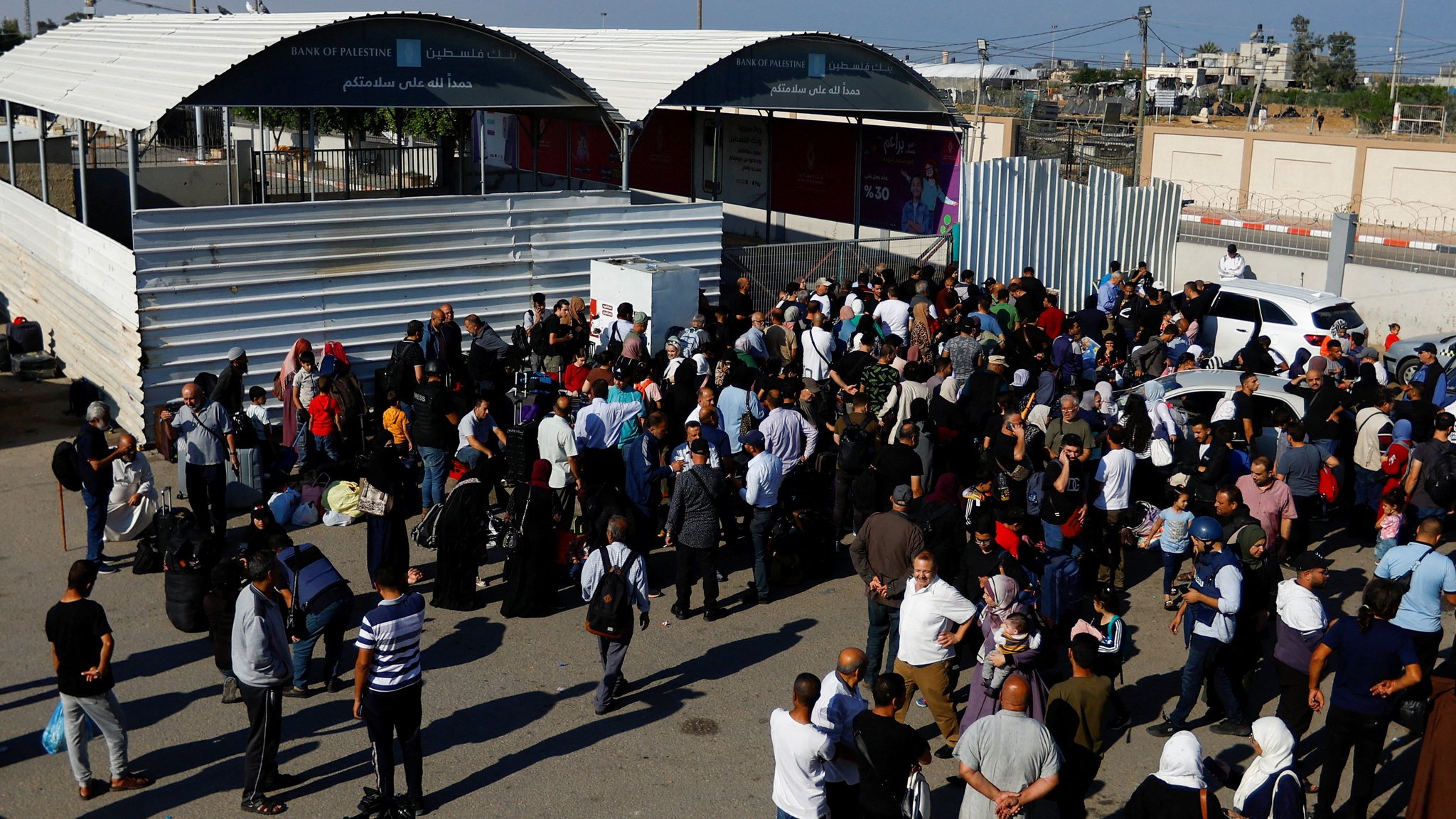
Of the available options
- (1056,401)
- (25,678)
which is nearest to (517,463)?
(25,678)

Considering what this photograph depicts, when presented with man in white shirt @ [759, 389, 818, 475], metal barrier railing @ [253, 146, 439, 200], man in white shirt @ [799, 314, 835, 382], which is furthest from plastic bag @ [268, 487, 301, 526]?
metal barrier railing @ [253, 146, 439, 200]

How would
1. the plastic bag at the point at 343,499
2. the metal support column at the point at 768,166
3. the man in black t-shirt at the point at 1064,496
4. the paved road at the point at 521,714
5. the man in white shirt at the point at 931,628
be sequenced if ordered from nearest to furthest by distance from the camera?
the paved road at the point at 521,714, the man in white shirt at the point at 931,628, the man in black t-shirt at the point at 1064,496, the plastic bag at the point at 343,499, the metal support column at the point at 768,166

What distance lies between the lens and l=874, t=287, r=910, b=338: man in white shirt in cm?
1589

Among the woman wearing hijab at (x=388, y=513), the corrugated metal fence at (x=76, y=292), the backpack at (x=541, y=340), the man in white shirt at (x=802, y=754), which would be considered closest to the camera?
the man in white shirt at (x=802, y=754)

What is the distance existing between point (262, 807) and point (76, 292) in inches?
413

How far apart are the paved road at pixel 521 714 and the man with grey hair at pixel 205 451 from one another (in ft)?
2.99

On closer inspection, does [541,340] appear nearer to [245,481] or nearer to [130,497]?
[245,481]

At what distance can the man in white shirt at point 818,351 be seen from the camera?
14.6 metres

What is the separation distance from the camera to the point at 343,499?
1225cm

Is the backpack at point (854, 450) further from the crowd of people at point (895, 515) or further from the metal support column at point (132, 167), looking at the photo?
the metal support column at point (132, 167)

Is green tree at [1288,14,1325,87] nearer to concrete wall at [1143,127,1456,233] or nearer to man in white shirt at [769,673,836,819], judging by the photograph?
concrete wall at [1143,127,1456,233]

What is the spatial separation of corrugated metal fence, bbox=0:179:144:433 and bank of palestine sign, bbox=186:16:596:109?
2.25 m

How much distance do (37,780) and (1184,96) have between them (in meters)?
63.3

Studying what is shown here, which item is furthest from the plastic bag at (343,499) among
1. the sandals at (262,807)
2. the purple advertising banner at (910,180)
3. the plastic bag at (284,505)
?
the purple advertising banner at (910,180)
